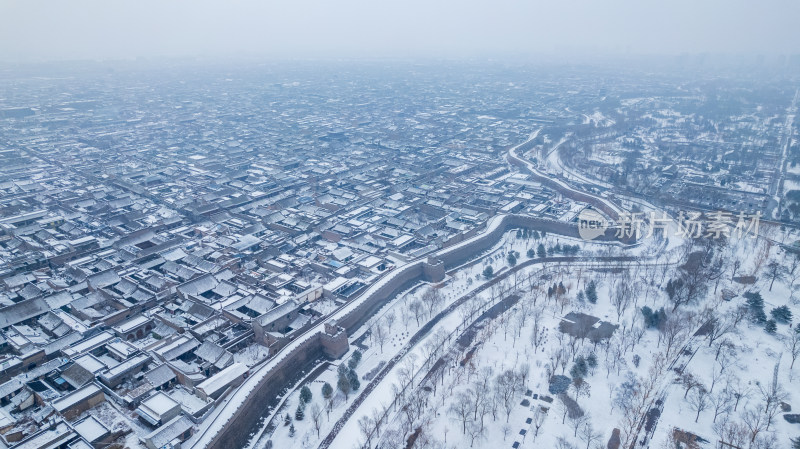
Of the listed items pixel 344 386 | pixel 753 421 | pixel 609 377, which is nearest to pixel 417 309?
pixel 344 386

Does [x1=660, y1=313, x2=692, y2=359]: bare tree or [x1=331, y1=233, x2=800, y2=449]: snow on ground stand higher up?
[x1=660, y1=313, x2=692, y2=359]: bare tree

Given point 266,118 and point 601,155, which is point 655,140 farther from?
point 266,118

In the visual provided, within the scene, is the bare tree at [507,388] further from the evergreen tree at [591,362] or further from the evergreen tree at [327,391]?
the evergreen tree at [327,391]

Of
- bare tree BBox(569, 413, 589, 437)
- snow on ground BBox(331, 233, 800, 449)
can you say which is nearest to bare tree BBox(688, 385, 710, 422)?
snow on ground BBox(331, 233, 800, 449)

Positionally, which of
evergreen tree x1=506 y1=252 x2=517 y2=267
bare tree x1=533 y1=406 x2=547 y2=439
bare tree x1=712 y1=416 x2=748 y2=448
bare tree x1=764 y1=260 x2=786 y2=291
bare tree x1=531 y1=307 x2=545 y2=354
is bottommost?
bare tree x1=533 y1=406 x2=547 y2=439

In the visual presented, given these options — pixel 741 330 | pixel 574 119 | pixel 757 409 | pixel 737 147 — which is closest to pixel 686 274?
pixel 741 330

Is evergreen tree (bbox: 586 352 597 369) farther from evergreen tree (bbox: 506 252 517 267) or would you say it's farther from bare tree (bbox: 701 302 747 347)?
evergreen tree (bbox: 506 252 517 267)

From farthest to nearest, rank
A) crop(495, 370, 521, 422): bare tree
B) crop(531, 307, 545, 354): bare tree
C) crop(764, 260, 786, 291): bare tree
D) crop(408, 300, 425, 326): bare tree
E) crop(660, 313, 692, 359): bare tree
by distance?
crop(764, 260, 786, 291): bare tree, crop(408, 300, 425, 326): bare tree, crop(531, 307, 545, 354): bare tree, crop(660, 313, 692, 359): bare tree, crop(495, 370, 521, 422): bare tree

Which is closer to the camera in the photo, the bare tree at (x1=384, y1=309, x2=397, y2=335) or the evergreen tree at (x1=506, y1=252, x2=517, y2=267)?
the bare tree at (x1=384, y1=309, x2=397, y2=335)
